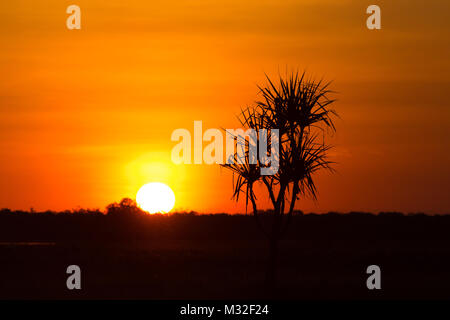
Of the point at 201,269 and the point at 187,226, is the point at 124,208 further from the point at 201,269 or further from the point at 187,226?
the point at 201,269

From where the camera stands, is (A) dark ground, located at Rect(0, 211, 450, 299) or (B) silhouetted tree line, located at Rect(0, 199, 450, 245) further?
(B) silhouetted tree line, located at Rect(0, 199, 450, 245)

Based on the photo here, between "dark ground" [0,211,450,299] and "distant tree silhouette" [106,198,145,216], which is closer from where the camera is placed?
"dark ground" [0,211,450,299]

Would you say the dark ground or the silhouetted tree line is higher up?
the silhouetted tree line

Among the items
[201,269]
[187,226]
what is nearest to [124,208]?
[187,226]

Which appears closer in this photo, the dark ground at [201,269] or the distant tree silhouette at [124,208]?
the dark ground at [201,269]

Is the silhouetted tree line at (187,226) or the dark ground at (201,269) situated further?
the silhouetted tree line at (187,226)

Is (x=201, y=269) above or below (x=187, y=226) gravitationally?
below

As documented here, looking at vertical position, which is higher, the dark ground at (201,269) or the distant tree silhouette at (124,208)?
the distant tree silhouette at (124,208)

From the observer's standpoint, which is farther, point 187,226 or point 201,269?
point 187,226

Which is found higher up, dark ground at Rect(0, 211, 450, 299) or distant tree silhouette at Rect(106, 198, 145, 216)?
distant tree silhouette at Rect(106, 198, 145, 216)

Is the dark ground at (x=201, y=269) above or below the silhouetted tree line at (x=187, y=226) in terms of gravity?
below

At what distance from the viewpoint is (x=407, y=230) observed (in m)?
51.0
